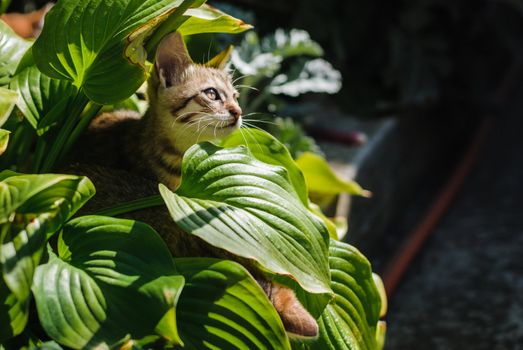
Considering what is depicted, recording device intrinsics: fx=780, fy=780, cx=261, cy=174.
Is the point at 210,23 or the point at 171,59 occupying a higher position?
the point at 210,23

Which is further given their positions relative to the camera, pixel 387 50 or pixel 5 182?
pixel 387 50

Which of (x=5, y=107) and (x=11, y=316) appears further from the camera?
(x=5, y=107)

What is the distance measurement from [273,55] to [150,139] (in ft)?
3.15

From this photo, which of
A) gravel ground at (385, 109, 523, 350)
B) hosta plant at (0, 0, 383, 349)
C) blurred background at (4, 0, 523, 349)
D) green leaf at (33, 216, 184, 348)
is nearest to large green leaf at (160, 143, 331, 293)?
hosta plant at (0, 0, 383, 349)

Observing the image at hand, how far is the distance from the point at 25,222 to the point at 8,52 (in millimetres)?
787

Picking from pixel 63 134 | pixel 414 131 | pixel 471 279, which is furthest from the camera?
pixel 414 131

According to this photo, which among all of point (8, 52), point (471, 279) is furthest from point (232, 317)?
point (471, 279)

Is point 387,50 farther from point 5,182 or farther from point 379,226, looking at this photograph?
point 5,182

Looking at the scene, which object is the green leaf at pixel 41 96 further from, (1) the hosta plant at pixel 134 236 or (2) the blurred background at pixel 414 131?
(2) the blurred background at pixel 414 131

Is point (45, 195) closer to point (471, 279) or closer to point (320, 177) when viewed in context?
point (320, 177)

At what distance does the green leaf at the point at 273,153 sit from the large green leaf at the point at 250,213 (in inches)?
12.2

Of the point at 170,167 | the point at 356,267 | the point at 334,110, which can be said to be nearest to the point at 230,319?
the point at 356,267

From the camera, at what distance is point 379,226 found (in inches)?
153

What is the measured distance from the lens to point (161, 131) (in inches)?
89.0
